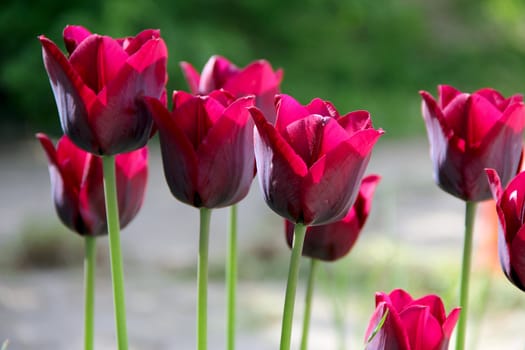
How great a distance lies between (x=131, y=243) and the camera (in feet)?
11.6

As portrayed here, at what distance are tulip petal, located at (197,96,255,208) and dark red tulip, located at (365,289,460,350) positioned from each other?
0.38 feet

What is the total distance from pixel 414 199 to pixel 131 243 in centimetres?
133

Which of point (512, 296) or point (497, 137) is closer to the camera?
point (497, 137)

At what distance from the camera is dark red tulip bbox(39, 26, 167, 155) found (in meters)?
0.61

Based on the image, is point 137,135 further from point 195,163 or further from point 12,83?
point 12,83

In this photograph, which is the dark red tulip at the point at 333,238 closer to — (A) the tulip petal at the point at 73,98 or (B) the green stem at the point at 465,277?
(B) the green stem at the point at 465,277

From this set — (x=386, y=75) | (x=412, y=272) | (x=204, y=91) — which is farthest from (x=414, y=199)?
(x=204, y=91)

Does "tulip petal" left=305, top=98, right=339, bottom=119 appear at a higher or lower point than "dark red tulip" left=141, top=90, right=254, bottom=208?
higher

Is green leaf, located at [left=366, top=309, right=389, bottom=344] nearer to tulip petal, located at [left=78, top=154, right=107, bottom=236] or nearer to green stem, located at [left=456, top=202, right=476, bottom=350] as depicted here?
green stem, located at [left=456, top=202, right=476, bottom=350]

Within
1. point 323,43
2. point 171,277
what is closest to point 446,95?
point 171,277

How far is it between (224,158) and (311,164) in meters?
0.06

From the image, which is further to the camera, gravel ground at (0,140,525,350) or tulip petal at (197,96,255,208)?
gravel ground at (0,140,525,350)

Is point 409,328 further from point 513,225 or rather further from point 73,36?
point 73,36

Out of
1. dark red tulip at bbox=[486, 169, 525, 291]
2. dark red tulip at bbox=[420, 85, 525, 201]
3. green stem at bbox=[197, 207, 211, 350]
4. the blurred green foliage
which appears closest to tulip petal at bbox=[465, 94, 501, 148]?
dark red tulip at bbox=[420, 85, 525, 201]
